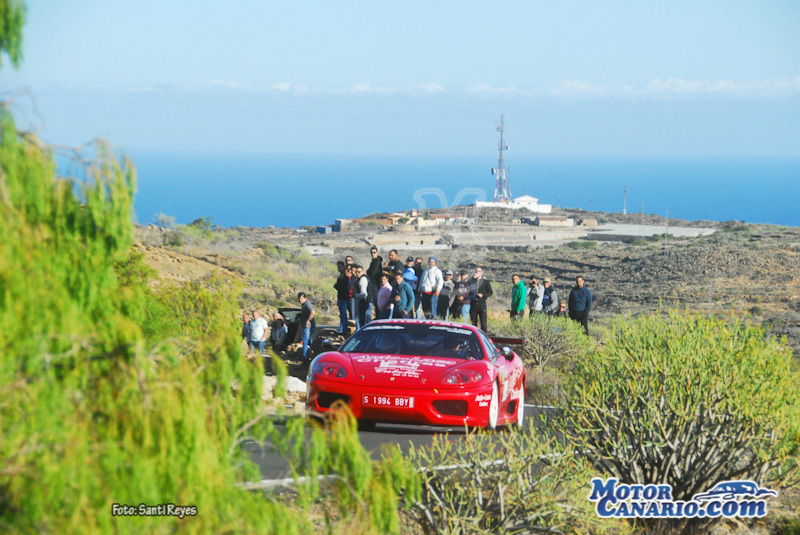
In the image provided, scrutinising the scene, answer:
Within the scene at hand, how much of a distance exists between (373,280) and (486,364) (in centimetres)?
799

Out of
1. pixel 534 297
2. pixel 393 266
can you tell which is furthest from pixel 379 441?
pixel 534 297

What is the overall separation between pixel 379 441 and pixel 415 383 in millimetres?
1703

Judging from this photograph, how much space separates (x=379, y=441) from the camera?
10438mm

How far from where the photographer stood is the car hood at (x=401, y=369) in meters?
9.05

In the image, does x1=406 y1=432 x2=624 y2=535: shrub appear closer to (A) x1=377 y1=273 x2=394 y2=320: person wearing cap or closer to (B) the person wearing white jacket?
(A) x1=377 y1=273 x2=394 y2=320: person wearing cap

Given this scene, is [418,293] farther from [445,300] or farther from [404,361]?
[404,361]

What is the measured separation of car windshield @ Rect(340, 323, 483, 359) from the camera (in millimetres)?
10047

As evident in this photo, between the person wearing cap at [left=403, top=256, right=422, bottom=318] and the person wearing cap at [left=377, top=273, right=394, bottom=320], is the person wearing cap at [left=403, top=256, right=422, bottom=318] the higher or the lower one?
the higher one

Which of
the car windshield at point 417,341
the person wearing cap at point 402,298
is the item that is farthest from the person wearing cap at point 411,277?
the car windshield at point 417,341

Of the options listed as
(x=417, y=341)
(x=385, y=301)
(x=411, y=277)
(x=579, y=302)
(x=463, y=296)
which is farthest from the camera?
(x=411, y=277)

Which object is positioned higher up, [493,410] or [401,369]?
[401,369]

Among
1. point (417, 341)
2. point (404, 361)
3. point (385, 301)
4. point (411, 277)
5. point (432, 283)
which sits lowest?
point (404, 361)

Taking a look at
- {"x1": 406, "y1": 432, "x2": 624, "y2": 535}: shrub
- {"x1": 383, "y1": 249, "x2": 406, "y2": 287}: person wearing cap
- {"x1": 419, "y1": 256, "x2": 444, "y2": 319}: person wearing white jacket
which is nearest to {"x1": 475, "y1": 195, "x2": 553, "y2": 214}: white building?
{"x1": 419, "y1": 256, "x2": 444, "y2": 319}: person wearing white jacket

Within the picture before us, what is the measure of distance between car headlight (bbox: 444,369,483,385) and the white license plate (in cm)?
48
